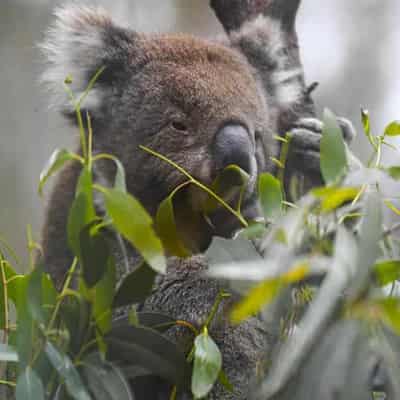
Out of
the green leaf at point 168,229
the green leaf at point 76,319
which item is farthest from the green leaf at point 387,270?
the green leaf at point 76,319

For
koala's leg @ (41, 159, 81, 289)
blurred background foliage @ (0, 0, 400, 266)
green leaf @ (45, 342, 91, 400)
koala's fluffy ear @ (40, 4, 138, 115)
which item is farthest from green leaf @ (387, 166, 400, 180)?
blurred background foliage @ (0, 0, 400, 266)

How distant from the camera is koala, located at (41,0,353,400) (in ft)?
5.33

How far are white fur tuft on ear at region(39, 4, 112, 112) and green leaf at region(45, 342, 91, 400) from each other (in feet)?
3.60

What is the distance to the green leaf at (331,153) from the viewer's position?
→ 3.15 ft

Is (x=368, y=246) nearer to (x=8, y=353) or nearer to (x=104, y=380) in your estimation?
(x=104, y=380)

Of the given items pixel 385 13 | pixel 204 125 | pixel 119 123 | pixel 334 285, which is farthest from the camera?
pixel 385 13

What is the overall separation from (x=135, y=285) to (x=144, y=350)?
11cm

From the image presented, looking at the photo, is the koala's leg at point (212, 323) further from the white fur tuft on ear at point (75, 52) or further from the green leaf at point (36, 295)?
the white fur tuft on ear at point (75, 52)

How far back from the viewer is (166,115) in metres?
1.79

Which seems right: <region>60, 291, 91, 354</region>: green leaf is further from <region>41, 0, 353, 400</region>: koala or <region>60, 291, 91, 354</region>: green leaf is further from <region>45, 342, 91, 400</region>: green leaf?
<region>41, 0, 353, 400</region>: koala

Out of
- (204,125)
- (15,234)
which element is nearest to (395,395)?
(204,125)

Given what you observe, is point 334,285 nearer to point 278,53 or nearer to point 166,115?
point 166,115

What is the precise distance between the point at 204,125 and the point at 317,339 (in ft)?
3.50

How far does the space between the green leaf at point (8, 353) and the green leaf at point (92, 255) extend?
0.65 ft
